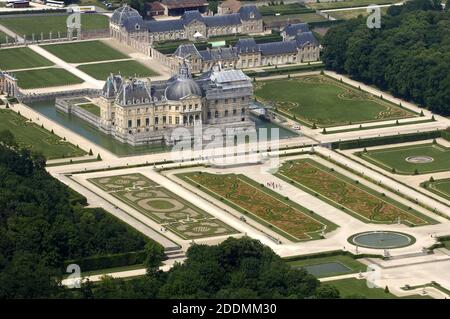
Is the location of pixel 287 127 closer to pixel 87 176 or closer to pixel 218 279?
pixel 87 176

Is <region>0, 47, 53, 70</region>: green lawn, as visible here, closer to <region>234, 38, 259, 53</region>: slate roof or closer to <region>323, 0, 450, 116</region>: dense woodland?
<region>234, 38, 259, 53</region>: slate roof

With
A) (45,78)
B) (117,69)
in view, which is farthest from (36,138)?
(117,69)

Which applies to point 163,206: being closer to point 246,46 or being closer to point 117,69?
point 117,69

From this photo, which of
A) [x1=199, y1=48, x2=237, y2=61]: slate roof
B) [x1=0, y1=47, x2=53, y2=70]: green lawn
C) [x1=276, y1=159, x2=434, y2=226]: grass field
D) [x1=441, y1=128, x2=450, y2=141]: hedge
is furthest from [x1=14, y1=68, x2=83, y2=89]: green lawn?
[x1=441, y1=128, x2=450, y2=141]: hedge

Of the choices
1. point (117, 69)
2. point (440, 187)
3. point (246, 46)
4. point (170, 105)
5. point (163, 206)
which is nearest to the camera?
point (163, 206)

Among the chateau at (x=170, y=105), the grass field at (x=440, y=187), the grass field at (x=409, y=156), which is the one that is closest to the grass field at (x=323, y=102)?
the chateau at (x=170, y=105)

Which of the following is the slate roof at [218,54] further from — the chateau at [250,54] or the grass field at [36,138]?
the grass field at [36,138]
